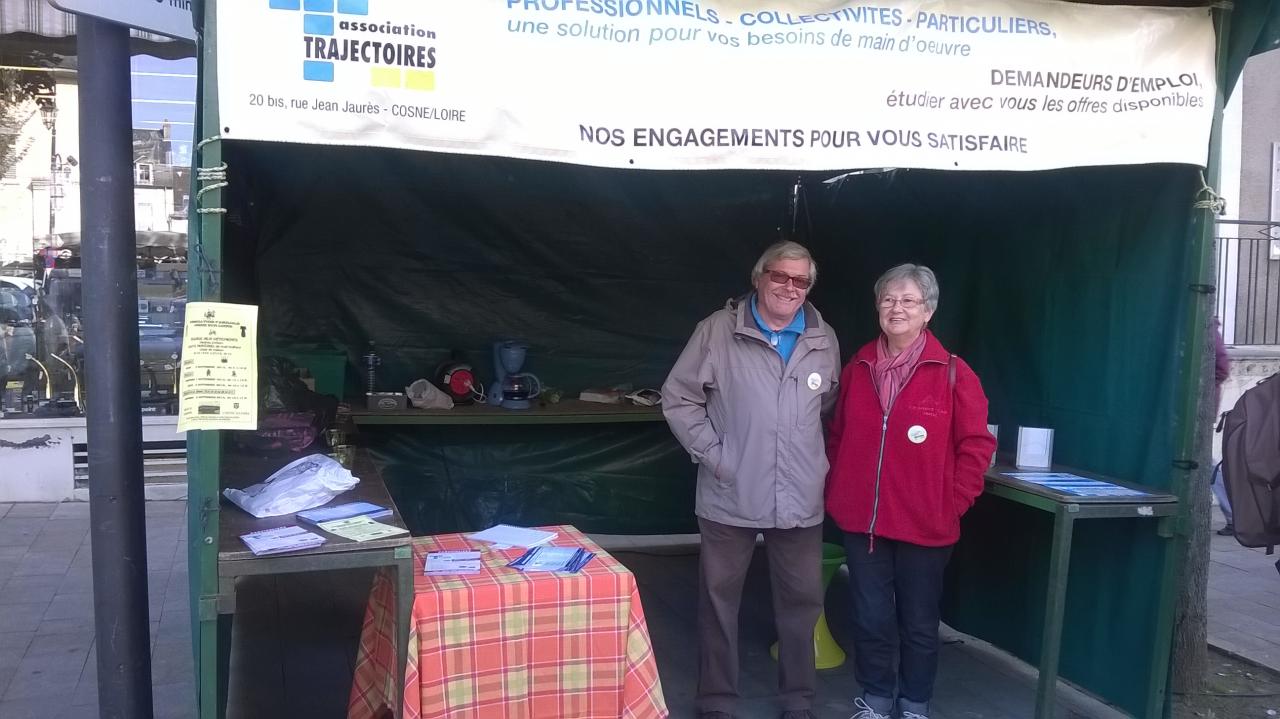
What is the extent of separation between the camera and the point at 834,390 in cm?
362

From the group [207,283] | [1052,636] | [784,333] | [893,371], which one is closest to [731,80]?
[784,333]

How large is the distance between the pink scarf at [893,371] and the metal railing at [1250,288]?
641 cm

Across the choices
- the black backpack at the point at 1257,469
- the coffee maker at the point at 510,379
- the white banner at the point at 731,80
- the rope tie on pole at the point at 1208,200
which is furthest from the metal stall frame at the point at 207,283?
the black backpack at the point at 1257,469

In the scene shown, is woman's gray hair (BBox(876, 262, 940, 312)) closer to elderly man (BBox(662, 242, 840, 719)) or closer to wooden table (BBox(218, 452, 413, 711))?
elderly man (BBox(662, 242, 840, 719))

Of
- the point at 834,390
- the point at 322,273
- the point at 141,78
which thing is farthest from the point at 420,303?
the point at 141,78

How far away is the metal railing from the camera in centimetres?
855

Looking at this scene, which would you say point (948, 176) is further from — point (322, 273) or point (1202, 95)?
point (322, 273)

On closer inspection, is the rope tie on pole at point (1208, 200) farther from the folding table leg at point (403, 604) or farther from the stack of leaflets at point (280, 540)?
the stack of leaflets at point (280, 540)

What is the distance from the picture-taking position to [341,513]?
9.87 ft

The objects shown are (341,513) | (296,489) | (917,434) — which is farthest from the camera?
(917,434)

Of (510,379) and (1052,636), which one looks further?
(510,379)

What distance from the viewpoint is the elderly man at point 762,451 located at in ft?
11.1

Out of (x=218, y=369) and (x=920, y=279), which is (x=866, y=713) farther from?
(x=218, y=369)

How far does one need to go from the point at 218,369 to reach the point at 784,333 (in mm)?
1860
